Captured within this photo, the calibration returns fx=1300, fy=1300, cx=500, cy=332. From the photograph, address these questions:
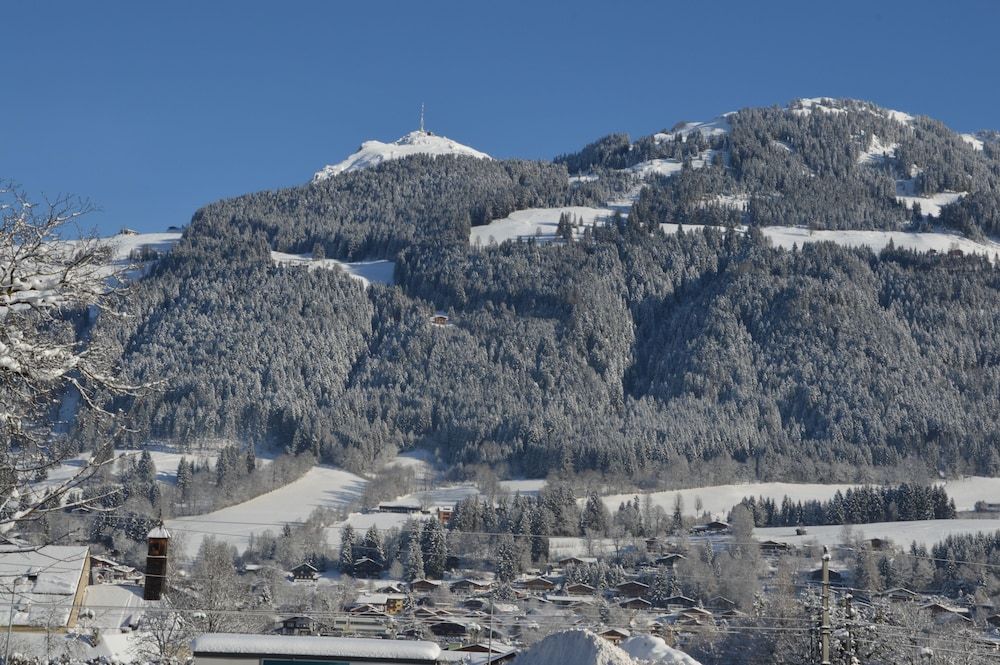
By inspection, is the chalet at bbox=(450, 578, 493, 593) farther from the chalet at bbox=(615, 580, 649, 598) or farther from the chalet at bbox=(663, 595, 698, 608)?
the chalet at bbox=(663, 595, 698, 608)

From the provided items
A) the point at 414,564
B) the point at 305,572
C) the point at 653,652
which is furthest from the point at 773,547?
the point at 653,652

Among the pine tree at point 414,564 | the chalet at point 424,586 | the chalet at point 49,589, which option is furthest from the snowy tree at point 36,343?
the pine tree at point 414,564

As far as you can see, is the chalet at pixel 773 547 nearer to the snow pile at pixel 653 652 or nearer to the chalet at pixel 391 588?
the chalet at pixel 391 588

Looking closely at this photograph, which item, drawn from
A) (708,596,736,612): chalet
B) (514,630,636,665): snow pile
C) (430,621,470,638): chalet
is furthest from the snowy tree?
(708,596,736,612): chalet

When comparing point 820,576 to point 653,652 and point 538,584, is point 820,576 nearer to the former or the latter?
point 538,584

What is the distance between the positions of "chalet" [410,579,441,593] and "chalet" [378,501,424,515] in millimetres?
27431

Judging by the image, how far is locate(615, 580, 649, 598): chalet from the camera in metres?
98.9

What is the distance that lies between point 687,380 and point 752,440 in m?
17.9

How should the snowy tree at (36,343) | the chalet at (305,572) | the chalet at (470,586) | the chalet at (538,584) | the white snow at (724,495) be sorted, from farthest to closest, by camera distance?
the white snow at (724,495), the chalet at (305,572), the chalet at (470,586), the chalet at (538,584), the snowy tree at (36,343)

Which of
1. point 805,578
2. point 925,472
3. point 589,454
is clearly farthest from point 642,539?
point 925,472

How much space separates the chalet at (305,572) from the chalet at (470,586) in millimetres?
11828

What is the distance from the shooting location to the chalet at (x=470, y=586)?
10481cm

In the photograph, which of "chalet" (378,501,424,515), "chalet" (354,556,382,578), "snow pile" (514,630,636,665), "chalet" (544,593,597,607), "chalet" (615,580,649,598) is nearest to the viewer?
"snow pile" (514,630,636,665)

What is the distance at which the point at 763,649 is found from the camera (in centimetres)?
7050
